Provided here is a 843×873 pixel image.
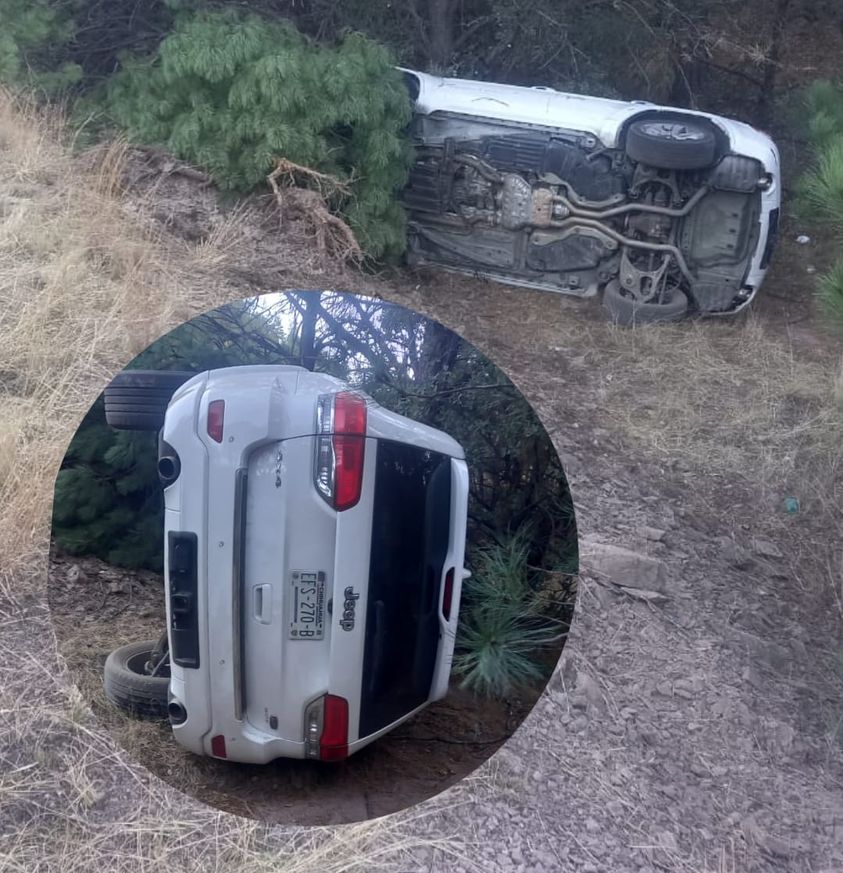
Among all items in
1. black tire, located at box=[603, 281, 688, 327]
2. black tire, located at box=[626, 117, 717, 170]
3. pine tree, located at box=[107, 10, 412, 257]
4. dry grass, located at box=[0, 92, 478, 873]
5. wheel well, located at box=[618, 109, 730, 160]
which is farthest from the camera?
black tire, located at box=[603, 281, 688, 327]

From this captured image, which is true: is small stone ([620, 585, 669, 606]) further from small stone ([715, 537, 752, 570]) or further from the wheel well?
the wheel well

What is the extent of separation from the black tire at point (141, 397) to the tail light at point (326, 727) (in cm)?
65

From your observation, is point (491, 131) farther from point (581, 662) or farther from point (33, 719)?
point (33, 719)

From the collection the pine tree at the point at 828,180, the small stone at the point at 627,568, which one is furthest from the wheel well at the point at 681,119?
the small stone at the point at 627,568

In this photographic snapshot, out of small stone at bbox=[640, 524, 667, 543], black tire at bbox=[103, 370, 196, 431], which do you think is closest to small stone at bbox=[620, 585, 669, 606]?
small stone at bbox=[640, 524, 667, 543]

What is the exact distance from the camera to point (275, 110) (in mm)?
6980

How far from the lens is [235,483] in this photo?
1.83 metres

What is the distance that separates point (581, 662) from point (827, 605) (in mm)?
1400

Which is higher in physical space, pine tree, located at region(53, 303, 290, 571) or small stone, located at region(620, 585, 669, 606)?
pine tree, located at region(53, 303, 290, 571)

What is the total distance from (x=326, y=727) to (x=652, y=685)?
221 cm

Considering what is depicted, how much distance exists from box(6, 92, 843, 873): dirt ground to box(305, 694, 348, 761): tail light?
0.31 feet

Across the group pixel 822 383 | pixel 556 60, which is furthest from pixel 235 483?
pixel 556 60

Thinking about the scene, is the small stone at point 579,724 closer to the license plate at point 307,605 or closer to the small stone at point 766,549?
the small stone at point 766,549

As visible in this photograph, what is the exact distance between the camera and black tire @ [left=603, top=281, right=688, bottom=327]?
725cm
